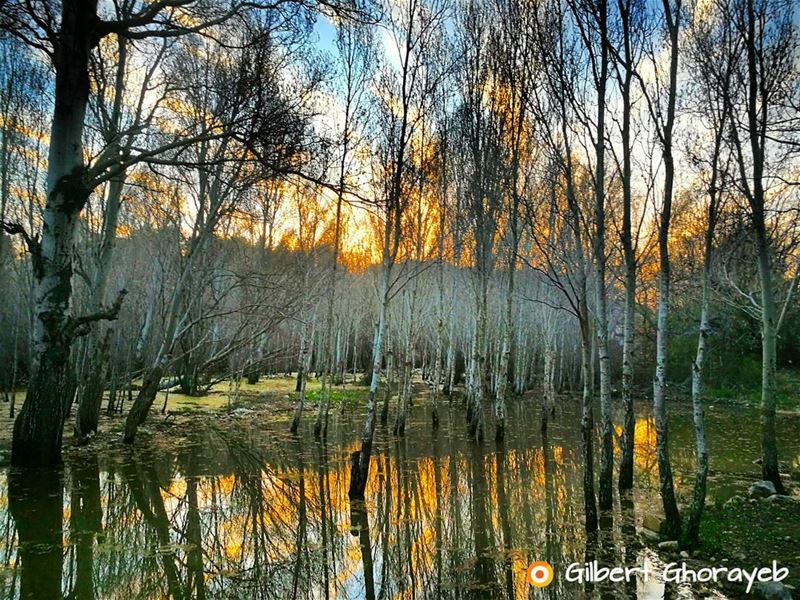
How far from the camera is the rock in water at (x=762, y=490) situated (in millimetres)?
8066

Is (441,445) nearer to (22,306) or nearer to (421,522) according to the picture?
(421,522)

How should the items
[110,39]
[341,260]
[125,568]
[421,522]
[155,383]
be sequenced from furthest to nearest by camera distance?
[341,260]
[155,383]
[110,39]
[421,522]
[125,568]

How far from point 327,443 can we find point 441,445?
128 inches

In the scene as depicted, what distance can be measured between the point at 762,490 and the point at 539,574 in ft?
17.2

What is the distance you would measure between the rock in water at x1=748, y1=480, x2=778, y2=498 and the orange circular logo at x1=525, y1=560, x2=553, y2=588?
4.73 meters

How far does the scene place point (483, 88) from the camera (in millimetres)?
→ 14914

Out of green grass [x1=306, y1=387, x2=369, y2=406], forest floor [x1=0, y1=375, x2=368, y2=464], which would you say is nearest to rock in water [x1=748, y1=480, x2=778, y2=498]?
forest floor [x1=0, y1=375, x2=368, y2=464]

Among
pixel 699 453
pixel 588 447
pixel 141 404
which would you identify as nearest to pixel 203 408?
pixel 141 404

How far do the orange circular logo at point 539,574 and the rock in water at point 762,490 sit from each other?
473 centimetres

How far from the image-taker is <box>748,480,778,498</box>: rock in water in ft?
26.5

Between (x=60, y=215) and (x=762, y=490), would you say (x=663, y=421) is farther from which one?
(x=60, y=215)

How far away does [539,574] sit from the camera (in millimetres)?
5367

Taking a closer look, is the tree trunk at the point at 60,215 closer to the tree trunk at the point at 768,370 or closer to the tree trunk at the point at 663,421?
the tree trunk at the point at 663,421

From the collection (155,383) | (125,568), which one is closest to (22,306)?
(155,383)
